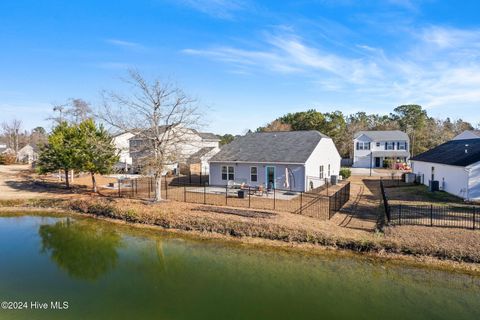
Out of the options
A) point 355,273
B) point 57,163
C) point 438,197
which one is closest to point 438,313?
point 355,273

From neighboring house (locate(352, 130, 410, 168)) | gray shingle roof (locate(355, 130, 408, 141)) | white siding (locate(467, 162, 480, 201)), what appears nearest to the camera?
white siding (locate(467, 162, 480, 201))

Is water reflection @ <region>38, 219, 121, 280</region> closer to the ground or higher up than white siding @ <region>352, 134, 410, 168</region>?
closer to the ground

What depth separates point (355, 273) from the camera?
11.3 m

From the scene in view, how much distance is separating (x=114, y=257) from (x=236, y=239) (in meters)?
5.69

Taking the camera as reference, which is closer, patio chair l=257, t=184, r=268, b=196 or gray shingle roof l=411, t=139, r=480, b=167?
gray shingle roof l=411, t=139, r=480, b=167

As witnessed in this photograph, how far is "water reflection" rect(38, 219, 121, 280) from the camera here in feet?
41.9

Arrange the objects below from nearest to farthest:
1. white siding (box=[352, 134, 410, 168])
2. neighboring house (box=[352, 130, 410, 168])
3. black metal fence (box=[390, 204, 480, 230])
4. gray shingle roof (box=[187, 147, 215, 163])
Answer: black metal fence (box=[390, 204, 480, 230]) → gray shingle roof (box=[187, 147, 215, 163]) → neighboring house (box=[352, 130, 410, 168]) → white siding (box=[352, 134, 410, 168])

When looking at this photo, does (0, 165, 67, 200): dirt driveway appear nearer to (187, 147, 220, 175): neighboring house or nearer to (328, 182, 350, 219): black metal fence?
(187, 147, 220, 175): neighboring house

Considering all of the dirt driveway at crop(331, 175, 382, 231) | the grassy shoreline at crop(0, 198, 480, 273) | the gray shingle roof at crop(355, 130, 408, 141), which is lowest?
the grassy shoreline at crop(0, 198, 480, 273)

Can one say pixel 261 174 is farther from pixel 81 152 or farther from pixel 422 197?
pixel 81 152

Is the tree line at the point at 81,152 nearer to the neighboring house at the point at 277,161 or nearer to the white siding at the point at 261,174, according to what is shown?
the white siding at the point at 261,174

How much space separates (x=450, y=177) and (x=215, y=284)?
2053cm

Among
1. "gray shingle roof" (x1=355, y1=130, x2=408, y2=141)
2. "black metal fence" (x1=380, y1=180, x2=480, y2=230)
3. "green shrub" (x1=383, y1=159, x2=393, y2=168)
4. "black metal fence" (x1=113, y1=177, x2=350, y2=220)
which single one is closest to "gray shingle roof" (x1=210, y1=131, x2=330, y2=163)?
"black metal fence" (x1=113, y1=177, x2=350, y2=220)

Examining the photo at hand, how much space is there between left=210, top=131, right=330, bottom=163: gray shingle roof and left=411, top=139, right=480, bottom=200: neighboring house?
9.71 m
